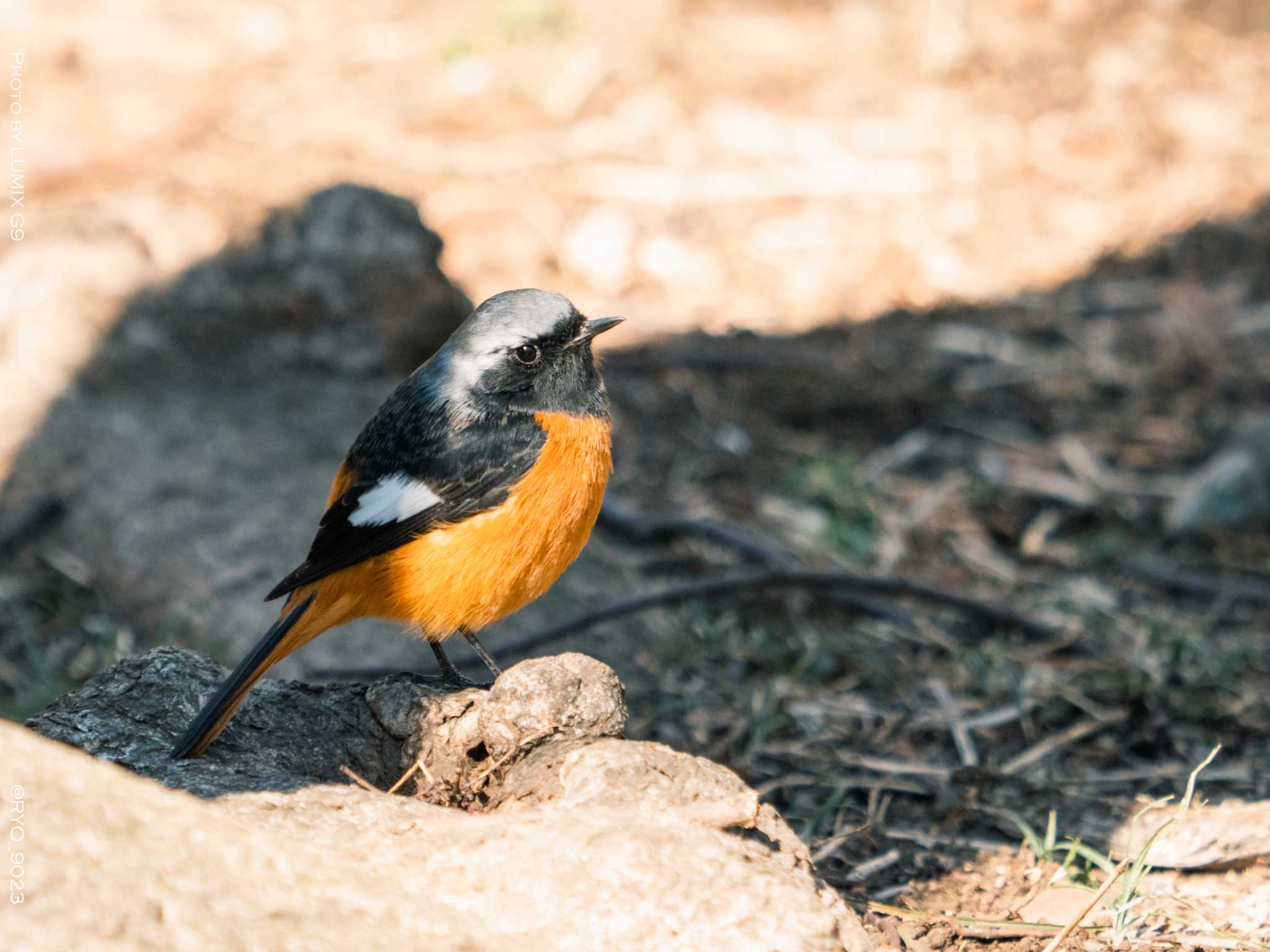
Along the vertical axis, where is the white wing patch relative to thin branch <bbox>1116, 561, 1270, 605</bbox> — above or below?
above

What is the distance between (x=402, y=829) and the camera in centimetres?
261

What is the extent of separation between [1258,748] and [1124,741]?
43 cm

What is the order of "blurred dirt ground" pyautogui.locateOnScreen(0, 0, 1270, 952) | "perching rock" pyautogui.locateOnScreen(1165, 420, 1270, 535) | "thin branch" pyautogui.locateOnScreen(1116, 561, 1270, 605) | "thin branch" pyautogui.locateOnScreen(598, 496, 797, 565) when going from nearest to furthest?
1. "blurred dirt ground" pyautogui.locateOnScreen(0, 0, 1270, 952)
2. "thin branch" pyautogui.locateOnScreen(1116, 561, 1270, 605)
3. "thin branch" pyautogui.locateOnScreen(598, 496, 797, 565)
4. "perching rock" pyautogui.locateOnScreen(1165, 420, 1270, 535)

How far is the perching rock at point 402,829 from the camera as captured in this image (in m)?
2.10

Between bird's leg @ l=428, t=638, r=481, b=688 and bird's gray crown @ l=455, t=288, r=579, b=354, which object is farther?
bird's gray crown @ l=455, t=288, r=579, b=354

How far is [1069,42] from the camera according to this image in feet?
31.8

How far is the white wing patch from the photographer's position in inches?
145

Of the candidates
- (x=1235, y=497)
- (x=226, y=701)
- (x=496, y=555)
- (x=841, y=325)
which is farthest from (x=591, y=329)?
(x=841, y=325)

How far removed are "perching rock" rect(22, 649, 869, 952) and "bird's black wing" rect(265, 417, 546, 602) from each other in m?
0.43

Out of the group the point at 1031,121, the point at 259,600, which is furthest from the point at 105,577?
the point at 1031,121

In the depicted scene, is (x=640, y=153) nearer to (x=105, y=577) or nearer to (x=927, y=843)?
(x=105, y=577)

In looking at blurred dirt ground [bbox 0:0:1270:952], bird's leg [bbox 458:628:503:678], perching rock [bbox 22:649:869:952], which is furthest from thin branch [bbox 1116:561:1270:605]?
perching rock [bbox 22:649:869:952]

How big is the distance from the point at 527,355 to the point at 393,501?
617 millimetres

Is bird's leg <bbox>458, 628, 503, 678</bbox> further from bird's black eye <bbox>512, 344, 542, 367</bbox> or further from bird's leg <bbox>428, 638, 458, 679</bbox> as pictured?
bird's black eye <bbox>512, 344, 542, 367</bbox>
